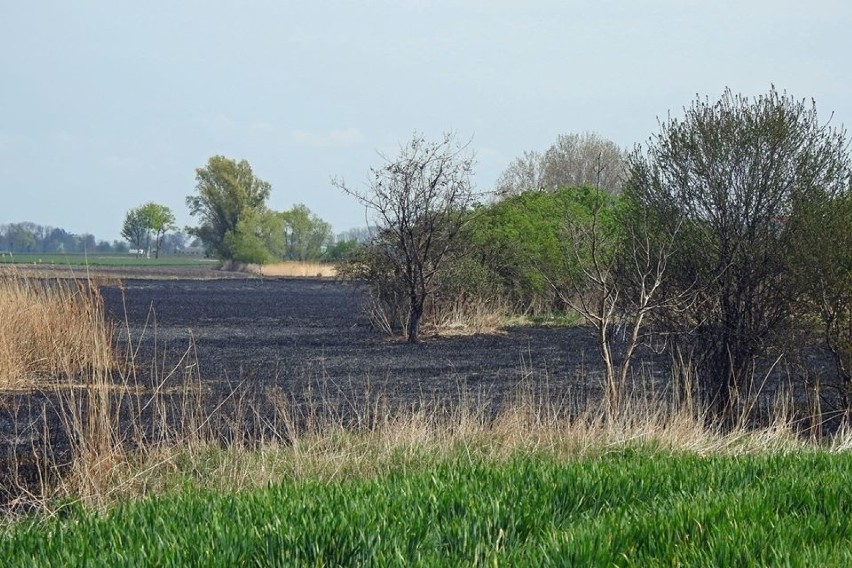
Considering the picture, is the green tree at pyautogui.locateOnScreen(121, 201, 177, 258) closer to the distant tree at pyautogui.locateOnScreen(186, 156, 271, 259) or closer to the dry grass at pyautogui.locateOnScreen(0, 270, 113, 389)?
the distant tree at pyautogui.locateOnScreen(186, 156, 271, 259)

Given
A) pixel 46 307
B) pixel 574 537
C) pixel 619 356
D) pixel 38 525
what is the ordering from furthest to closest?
1. pixel 619 356
2. pixel 46 307
3. pixel 38 525
4. pixel 574 537

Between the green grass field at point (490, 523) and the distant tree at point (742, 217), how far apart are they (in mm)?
5344

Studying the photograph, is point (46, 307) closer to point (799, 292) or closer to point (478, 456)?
point (478, 456)

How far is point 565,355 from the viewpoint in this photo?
20828mm

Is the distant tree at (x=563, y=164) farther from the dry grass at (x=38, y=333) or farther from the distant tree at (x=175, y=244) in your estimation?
the distant tree at (x=175, y=244)

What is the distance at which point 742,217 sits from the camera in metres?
12.7

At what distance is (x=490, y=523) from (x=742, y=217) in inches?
318

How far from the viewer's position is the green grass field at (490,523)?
497 cm

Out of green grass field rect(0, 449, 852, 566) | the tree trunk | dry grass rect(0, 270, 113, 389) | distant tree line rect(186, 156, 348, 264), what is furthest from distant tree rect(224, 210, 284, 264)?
green grass field rect(0, 449, 852, 566)

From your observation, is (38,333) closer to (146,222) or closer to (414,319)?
(414,319)

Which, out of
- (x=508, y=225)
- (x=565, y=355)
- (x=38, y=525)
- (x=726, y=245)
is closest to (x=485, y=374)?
(x=565, y=355)

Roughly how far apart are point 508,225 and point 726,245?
1832 centimetres

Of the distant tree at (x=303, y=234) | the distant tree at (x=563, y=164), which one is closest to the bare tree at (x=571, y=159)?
the distant tree at (x=563, y=164)

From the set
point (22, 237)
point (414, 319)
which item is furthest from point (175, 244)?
point (414, 319)
